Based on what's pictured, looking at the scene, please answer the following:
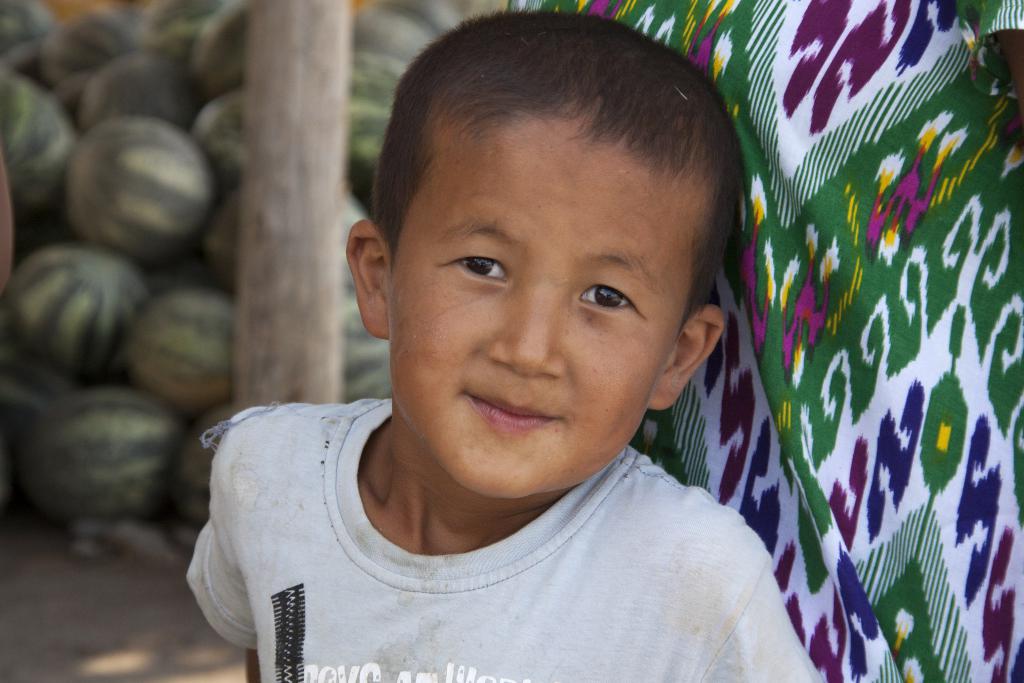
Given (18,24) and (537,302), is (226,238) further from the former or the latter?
(537,302)

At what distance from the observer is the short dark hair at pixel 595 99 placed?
1386 mm

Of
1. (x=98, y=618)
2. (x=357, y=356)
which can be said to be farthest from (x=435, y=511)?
(x=357, y=356)

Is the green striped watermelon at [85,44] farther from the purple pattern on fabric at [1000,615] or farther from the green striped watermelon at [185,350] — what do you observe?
the purple pattern on fabric at [1000,615]

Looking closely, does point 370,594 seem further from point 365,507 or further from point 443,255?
point 443,255

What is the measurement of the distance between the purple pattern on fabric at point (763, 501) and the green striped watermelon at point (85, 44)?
632 centimetres

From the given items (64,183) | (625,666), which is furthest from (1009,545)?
(64,183)

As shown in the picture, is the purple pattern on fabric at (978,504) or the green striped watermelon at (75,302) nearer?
the purple pattern on fabric at (978,504)

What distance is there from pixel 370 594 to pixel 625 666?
33 cm

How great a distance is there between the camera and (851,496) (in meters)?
1.43

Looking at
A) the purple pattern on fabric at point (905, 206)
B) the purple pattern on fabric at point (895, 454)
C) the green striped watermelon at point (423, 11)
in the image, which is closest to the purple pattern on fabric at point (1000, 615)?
the purple pattern on fabric at point (895, 454)

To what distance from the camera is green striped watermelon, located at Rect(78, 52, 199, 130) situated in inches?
235

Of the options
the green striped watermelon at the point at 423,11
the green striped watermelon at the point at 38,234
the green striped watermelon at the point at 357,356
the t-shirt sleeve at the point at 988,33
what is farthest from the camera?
the green striped watermelon at the point at 423,11

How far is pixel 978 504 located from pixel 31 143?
518 cm

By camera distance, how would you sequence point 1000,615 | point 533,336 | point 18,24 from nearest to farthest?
point 533,336 → point 1000,615 → point 18,24
